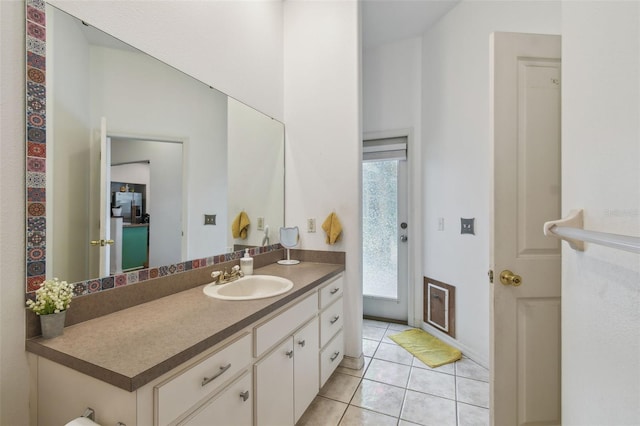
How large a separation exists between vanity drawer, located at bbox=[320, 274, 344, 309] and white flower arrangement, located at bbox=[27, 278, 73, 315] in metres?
1.24

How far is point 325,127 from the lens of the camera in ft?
7.34

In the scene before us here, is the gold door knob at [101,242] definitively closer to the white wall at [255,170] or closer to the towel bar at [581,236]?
the white wall at [255,170]

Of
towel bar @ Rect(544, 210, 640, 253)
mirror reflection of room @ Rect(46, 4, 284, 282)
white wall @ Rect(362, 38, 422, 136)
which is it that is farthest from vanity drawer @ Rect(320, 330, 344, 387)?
white wall @ Rect(362, 38, 422, 136)

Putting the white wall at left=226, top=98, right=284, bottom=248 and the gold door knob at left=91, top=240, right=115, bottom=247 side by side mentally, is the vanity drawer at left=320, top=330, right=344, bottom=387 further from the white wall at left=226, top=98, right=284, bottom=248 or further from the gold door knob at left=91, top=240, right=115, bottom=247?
the gold door knob at left=91, top=240, right=115, bottom=247

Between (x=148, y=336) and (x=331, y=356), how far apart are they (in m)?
1.33

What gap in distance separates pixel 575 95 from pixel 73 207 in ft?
5.96

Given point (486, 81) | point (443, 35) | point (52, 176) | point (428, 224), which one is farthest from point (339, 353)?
point (443, 35)

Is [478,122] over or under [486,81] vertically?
under

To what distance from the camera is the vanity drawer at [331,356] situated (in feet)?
5.75

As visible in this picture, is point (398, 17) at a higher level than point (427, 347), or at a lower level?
higher

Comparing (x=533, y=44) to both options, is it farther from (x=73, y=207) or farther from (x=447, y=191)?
(x=73, y=207)

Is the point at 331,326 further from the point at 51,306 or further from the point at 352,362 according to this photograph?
the point at 51,306

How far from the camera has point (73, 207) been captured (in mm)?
1062

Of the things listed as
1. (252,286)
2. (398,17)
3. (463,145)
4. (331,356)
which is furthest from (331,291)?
(398,17)
